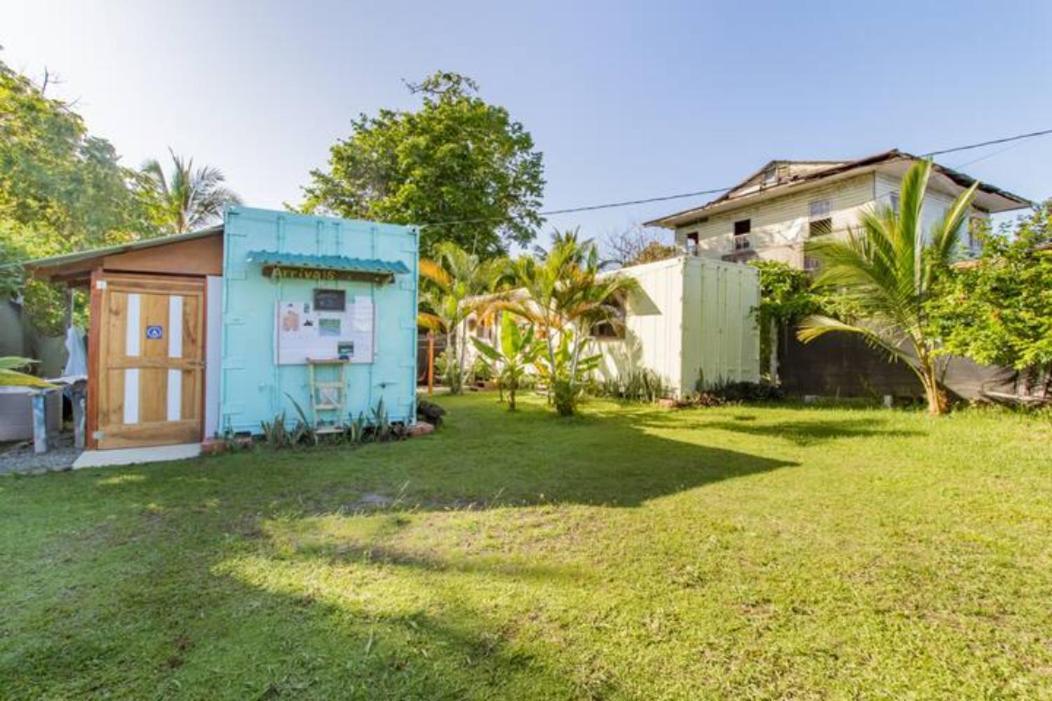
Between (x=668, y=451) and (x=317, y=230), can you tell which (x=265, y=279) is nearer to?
(x=317, y=230)

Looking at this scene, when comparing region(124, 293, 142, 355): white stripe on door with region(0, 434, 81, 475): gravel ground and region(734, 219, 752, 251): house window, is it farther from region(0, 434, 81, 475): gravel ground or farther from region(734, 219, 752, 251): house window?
region(734, 219, 752, 251): house window

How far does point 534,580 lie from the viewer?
263 cm

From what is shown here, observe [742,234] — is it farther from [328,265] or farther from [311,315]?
[311,315]

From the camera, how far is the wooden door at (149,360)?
5684 millimetres

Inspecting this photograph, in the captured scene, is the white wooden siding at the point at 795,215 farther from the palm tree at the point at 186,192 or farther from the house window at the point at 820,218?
the palm tree at the point at 186,192

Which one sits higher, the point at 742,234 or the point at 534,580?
the point at 742,234

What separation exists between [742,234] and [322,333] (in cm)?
1932

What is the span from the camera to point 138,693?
178 cm

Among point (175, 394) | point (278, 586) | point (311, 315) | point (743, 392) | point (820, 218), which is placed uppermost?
point (820, 218)

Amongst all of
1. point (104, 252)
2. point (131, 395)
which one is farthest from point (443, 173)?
point (131, 395)

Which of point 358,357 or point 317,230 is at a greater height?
point 317,230

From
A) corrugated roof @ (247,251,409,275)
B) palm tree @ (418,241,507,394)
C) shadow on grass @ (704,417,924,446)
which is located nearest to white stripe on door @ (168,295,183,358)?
corrugated roof @ (247,251,409,275)

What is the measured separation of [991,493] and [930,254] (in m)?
4.72

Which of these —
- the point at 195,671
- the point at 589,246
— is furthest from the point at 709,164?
the point at 195,671
